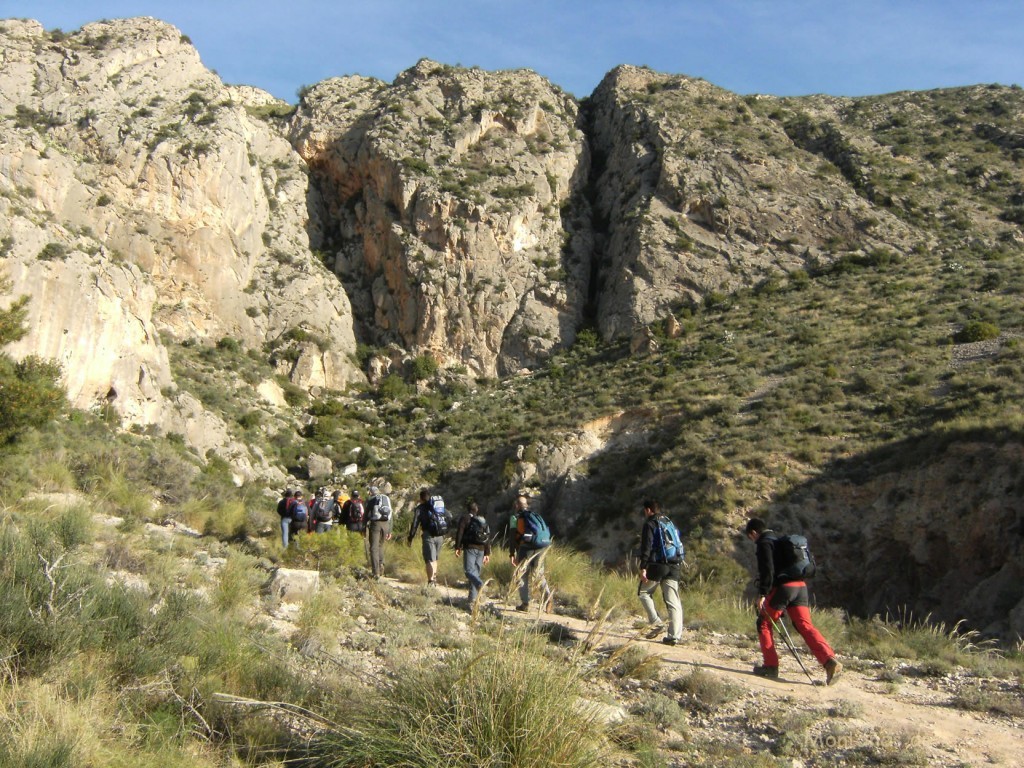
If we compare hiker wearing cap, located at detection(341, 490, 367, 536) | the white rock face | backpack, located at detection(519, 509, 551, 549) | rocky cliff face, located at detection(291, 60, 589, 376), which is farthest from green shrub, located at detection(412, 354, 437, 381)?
the white rock face

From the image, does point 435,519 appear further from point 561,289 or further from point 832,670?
point 561,289

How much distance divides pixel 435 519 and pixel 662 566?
139 inches

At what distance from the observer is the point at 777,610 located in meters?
6.71

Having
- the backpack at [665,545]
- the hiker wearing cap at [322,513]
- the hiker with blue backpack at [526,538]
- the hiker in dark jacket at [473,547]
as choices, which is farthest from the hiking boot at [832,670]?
the hiker wearing cap at [322,513]

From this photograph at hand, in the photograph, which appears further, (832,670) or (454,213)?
(454,213)

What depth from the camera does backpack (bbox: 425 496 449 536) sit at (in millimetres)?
10117

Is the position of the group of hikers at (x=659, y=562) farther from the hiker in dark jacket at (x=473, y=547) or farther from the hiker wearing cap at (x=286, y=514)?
the hiker wearing cap at (x=286, y=514)

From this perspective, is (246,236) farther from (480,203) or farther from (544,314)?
(544,314)

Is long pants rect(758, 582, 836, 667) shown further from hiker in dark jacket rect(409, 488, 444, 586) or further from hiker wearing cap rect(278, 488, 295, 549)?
hiker wearing cap rect(278, 488, 295, 549)

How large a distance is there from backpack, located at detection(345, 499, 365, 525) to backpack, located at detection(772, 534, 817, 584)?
7817 millimetres

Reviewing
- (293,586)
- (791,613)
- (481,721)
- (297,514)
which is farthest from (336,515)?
(481,721)

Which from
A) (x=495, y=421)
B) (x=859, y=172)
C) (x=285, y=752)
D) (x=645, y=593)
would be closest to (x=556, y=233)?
(x=495, y=421)

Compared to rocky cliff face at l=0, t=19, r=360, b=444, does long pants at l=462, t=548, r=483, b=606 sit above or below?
below

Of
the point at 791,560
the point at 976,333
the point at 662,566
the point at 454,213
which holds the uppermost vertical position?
the point at 454,213
